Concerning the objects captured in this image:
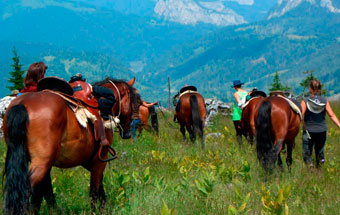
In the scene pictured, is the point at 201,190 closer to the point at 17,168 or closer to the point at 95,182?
the point at 95,182

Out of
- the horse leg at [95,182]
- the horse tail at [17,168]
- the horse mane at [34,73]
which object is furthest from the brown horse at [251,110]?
the horse tail at [17,168]

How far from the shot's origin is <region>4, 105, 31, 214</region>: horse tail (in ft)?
11.0

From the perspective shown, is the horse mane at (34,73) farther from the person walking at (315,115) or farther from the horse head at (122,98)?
the person walking at (315,115)

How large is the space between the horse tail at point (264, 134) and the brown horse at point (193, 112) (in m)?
3.91

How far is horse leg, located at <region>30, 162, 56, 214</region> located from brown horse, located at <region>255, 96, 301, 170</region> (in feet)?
13.4

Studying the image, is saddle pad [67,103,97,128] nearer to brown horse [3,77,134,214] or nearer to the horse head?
brown horse [3,77,134,214]

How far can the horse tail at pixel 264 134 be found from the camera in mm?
6977

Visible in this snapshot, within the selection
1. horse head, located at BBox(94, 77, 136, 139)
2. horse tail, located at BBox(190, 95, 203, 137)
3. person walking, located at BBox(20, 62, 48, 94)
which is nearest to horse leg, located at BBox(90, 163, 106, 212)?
horse head, located at BBox(94, 77, 136, 139)

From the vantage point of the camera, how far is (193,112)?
11.3 metres

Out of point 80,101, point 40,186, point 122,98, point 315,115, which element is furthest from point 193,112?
point 40,186

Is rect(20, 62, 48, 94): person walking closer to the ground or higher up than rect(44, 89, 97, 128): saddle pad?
higher up

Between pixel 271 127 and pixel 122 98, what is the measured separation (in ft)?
10.6

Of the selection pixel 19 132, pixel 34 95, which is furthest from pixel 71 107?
pixel 19 132

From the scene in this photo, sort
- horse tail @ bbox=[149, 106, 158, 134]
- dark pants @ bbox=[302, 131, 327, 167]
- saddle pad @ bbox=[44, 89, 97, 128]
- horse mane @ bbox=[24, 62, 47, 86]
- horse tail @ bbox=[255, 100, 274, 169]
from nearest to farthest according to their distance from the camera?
saddle pad @ bbox=[44, 89, 97, 128], horse mane @ bbox=[24, 62, 47, 86], horse tail @ bbox=[255, 100, 274, 169], dark pants @ bbox=[302, 131, 327, 167], horse tail @ bbox=[149, 106, 158, 134]
